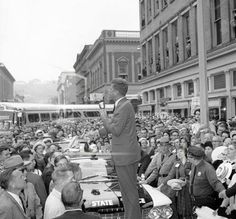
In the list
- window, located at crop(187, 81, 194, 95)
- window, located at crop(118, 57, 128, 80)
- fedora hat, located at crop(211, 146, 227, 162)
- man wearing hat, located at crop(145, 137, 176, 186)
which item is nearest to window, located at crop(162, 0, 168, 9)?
window, located at crop(187, 81, 194, 95)

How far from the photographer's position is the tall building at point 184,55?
63.7 feet

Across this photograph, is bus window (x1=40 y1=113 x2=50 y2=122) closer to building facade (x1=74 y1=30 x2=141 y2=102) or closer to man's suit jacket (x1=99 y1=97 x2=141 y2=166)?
building facade (x1=74 y1=30 x2=141 y2=102)

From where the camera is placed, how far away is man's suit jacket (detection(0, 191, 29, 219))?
3840 mm

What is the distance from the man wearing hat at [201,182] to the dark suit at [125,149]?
2.43 metres

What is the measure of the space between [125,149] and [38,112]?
3286 cm

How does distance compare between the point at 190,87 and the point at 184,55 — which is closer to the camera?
the point at 190,87

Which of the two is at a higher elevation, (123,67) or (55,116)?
(123,67)

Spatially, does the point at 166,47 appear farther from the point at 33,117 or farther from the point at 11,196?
the point at 11,196

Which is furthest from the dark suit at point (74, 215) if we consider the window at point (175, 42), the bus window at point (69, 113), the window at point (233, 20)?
the bus window at point (69, 113)

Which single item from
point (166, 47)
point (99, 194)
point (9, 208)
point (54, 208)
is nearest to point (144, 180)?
point (99, 194)

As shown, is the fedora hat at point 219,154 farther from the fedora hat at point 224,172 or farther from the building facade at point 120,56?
the building facade at point 120,56

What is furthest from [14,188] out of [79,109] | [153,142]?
[79,109]

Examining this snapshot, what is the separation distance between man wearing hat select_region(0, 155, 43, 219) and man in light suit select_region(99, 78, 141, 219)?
44.4 inches

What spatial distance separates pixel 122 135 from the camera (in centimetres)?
421
